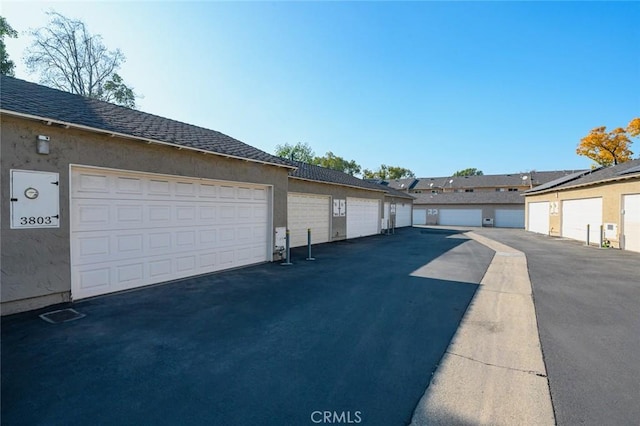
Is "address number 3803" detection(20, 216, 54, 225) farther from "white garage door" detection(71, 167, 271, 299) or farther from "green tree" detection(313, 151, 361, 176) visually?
"green tree" detection(313, 151, 361, 176)

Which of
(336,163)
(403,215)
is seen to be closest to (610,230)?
(403,215)

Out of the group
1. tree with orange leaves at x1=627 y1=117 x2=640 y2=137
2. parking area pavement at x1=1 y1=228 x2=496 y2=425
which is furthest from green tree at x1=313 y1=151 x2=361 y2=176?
parking area pavement at x1=1 y1=228 x2=496 y2=425

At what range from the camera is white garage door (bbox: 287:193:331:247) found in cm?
1276

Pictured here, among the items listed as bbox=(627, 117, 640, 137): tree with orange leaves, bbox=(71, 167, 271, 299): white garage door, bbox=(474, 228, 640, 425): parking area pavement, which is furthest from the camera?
bbox=(627, 117, 640, 137): tree with orange leaves

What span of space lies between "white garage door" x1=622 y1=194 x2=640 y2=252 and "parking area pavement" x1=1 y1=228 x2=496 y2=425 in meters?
11.1

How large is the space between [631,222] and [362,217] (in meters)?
12.2

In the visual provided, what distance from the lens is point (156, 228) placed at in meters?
6.60

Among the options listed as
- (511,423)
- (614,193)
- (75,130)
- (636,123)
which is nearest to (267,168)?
(75,130)

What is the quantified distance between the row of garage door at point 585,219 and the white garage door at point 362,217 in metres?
11.4

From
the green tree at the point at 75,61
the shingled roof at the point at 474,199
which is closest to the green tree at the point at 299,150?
the shingled roof at the point at 474,199

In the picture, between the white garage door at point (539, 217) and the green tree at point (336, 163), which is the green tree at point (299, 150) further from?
the white garage door at point (539, 217)

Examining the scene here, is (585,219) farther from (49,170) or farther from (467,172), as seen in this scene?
(467,172)

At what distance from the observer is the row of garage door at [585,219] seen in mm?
12188

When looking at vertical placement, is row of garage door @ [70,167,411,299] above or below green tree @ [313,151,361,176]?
below
